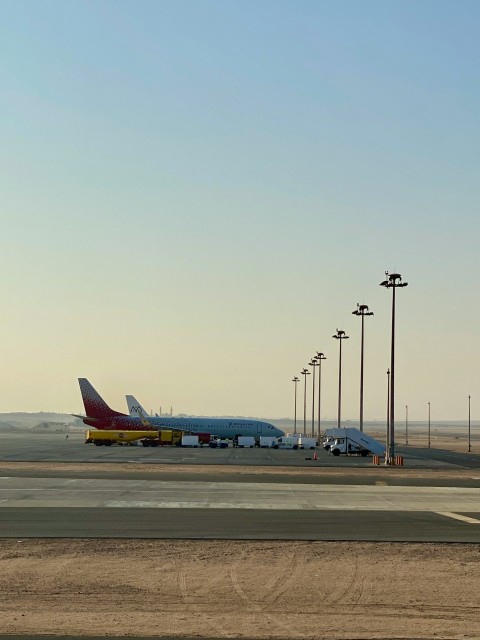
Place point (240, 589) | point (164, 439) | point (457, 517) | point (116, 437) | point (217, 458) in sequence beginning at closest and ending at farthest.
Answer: point (240, 589) → point (457, 517) → point (217, 458) → point (116, 437) → point (164, 439)

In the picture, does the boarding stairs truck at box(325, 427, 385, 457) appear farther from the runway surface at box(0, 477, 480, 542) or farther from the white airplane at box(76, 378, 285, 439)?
the runway surface at box(0, 477, 480, 542)

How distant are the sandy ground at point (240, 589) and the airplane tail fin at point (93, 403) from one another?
125 meters

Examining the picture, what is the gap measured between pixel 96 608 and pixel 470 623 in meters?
7.85

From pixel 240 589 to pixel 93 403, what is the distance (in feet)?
437

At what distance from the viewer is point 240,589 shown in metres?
20.4

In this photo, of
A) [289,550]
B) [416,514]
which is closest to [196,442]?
[416,514]

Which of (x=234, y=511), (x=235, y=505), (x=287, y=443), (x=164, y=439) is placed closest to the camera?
(x=234, y=511)

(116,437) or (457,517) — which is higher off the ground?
(116,437)

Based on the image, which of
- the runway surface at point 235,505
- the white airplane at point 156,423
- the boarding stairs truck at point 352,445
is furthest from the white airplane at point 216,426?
the runway surface at point 235,505

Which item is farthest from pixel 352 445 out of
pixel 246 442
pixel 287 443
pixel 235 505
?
pixel 235 505

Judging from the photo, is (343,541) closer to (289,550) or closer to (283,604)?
(289,550)

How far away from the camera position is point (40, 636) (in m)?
15.6

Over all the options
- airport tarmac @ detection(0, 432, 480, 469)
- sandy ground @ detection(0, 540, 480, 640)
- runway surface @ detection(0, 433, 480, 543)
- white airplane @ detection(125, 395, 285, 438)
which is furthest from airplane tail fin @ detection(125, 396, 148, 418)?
sandy ground @ detection(0, 540, 480, 640)

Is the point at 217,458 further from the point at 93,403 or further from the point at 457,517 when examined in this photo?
the point at 93,403
